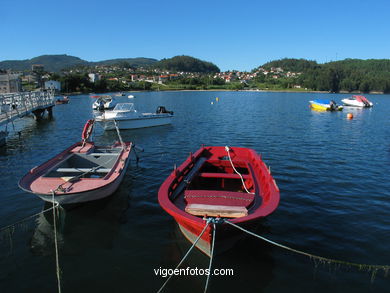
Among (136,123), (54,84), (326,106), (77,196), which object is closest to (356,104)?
(326,106)

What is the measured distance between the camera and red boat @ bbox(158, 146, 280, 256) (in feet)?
22.2

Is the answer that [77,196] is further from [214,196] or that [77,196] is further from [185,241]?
[214,196]

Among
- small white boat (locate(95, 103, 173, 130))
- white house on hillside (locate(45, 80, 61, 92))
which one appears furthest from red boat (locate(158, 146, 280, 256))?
white house on hillside (locate(45, 80, 61, 92))

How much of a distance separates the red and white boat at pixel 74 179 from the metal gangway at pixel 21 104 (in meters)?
12.0

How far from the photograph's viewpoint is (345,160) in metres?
17.7

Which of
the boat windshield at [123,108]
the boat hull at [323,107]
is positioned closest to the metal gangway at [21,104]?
the boat windshield at [123,108]

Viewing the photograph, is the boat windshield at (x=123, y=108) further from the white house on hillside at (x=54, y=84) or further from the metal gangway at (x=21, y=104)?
the white house on hillside at (x=54, y=84)

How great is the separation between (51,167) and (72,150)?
2749mm

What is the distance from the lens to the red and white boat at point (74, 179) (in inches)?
339

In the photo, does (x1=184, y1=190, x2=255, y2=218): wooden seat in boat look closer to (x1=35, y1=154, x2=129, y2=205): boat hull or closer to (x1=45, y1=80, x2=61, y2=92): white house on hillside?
(x1=35, y1=154, x2=129, y2=205): boat hull

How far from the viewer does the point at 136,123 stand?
29.4 meters

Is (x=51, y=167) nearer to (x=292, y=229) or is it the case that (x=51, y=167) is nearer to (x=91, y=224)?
(x=91, y=224)

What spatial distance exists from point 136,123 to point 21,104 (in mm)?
11793

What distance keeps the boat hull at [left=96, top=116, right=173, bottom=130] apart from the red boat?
664 inches
